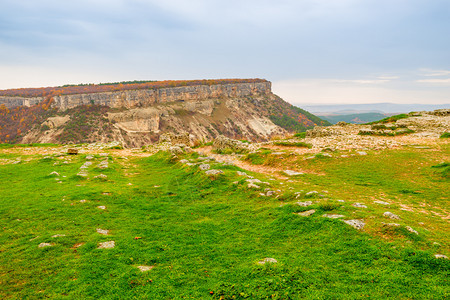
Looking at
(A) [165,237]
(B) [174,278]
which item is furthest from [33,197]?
(B) [174,278]

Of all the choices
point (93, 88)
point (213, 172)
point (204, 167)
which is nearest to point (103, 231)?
point (213, 172)

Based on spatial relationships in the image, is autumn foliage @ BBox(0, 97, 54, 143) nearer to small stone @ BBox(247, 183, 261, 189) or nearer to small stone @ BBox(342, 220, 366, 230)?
small stone @ BBox(247, 183, 261, 189)

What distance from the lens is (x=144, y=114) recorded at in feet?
460

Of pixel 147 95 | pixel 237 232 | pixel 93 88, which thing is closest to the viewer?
pixel 237 232

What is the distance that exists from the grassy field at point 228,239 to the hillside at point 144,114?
94458mm

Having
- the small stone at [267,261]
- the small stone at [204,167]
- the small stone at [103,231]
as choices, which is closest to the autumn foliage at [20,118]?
the small stone at [204,167]

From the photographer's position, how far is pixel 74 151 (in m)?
24.8

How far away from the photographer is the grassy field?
16.2 ft

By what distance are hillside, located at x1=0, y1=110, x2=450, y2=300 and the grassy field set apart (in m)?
0.04

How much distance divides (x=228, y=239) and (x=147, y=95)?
158756mm

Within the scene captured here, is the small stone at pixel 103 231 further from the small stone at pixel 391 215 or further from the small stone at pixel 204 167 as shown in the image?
the small stone at pixel 391 215

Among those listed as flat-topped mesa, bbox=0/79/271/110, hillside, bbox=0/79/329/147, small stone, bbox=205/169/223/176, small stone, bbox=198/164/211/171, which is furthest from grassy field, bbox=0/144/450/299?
flat-topped mesa, bbox=0/79/271/110

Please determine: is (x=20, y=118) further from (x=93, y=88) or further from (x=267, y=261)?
(x=267, y=261)

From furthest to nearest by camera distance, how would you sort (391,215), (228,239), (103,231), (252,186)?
1. (252,186)
2. (103,231)
3. (228,239)
4. (391,215)
